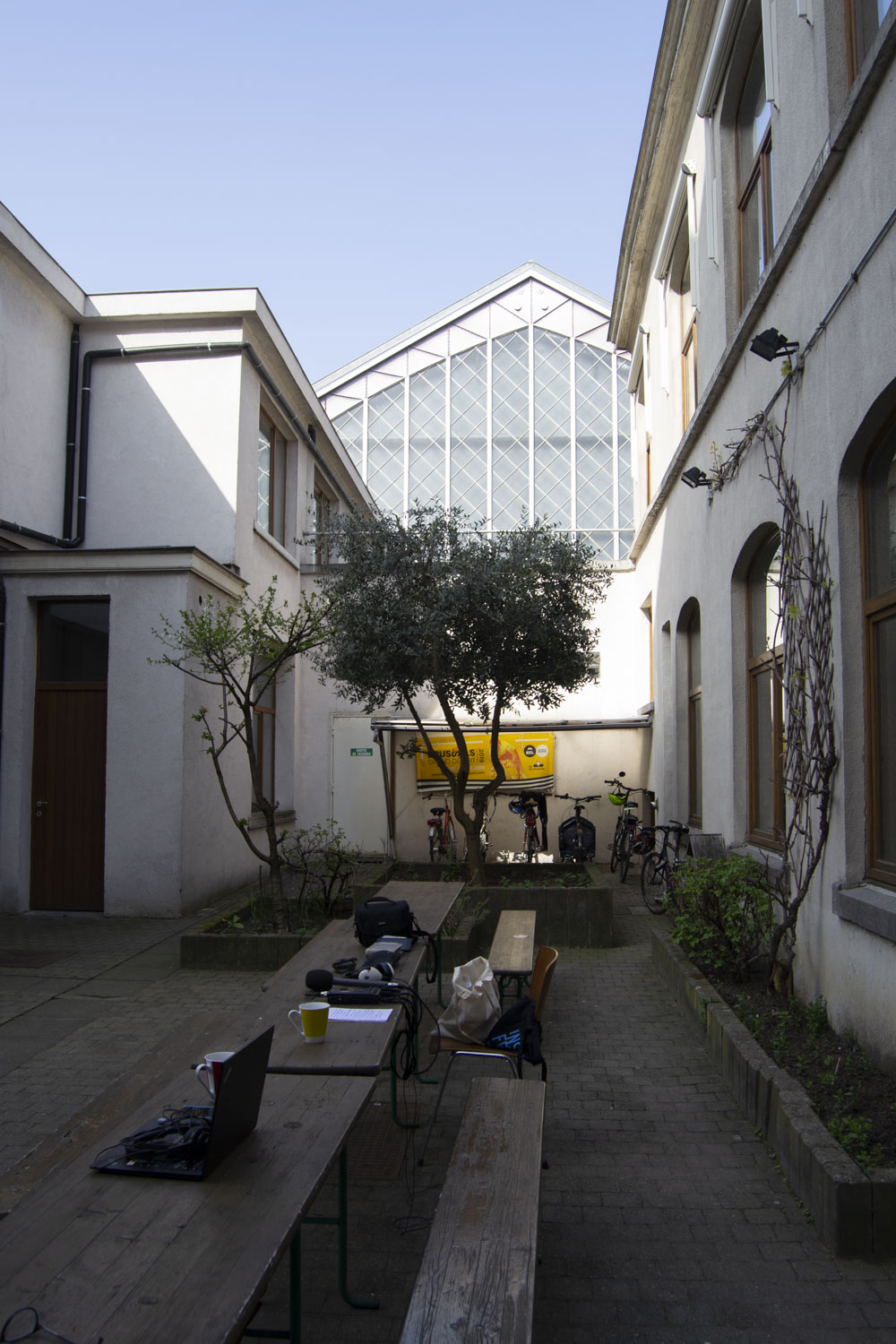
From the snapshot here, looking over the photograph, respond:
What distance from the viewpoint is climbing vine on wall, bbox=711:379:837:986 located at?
5762 mm

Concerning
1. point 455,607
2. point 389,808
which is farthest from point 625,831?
point 455,607

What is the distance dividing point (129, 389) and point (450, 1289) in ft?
39.5

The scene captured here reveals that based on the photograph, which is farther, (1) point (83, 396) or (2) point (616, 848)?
(2) point (616, 848)

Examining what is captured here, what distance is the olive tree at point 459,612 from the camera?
32.8 feet

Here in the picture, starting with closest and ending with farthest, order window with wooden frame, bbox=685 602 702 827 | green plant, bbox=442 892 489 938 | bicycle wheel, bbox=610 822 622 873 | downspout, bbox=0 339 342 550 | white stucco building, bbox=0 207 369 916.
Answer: green plant, bbox=442 892 489 938, white stucco building, bbox=0 207 369 916, window with wooden frame, bbox=685 602 702 827, downspout, bbox=0 339 342 550, bicycle wheel, bbox=610 822 622 873

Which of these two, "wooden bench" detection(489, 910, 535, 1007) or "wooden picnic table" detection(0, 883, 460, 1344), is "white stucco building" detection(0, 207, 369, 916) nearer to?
"wooden bench" detection(489, 910, 535, 1007)

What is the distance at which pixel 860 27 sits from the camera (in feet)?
18.6

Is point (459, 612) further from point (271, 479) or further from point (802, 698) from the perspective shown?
point (271, 479)

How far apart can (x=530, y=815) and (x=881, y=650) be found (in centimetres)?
911

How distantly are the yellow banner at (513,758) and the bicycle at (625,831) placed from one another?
0.98 meters

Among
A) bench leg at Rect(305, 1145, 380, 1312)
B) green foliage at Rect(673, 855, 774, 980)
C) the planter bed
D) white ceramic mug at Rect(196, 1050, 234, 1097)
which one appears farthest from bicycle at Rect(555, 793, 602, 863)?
white ceramic mug at Rect(196, 1050, 234, 1097)

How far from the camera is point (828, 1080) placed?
452cm

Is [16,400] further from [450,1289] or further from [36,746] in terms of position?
[450,1289]

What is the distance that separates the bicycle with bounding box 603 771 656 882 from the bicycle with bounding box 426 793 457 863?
222cm
